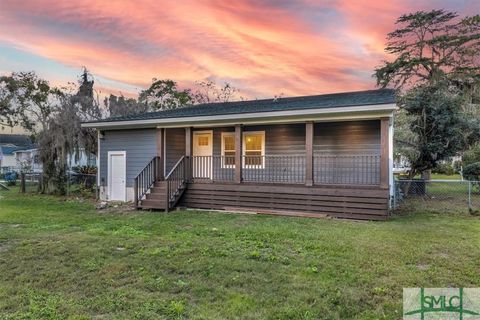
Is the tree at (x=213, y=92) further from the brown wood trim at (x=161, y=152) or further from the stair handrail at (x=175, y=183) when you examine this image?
the stair handrail at (x=175, y=183)

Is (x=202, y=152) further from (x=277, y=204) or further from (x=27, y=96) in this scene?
(x=27, y=96)

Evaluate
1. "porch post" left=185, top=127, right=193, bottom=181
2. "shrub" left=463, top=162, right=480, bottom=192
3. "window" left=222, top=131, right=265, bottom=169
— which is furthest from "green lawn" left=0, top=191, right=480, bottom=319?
"shrub" left=463, top=162, right=480, bottom=192

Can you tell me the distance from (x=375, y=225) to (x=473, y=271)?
362 centimetres

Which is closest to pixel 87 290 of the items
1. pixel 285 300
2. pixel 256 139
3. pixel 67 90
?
pixel 285 300

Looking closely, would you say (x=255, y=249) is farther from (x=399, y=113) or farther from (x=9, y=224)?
(x=399, y=113)

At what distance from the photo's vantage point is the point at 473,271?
4.61 m

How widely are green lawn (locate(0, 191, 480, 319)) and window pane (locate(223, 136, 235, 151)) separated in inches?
201

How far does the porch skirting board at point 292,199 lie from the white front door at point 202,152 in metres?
1.05

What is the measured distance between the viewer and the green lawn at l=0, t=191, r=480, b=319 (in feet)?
11.6

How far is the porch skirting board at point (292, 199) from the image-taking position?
9.20m

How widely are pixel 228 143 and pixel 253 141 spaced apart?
1.00m

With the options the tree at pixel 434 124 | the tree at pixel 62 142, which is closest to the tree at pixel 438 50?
the tree at pixel 434 124

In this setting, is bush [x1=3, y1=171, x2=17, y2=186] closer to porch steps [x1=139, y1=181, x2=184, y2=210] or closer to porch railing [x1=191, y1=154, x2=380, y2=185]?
porch steps [x1=139, y1=181, x2=184, y2=210]

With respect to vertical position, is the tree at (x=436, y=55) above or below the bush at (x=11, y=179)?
above
